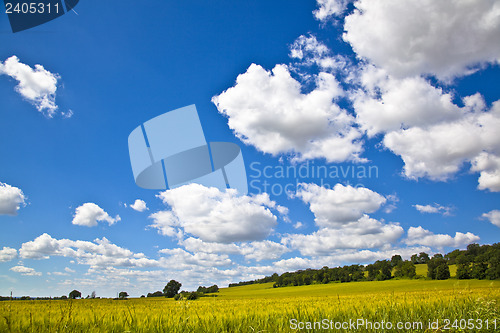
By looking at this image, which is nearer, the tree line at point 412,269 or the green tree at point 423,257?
the tree line at point 412,269

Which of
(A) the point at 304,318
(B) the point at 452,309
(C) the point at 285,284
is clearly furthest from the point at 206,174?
(C) the point at 285,284

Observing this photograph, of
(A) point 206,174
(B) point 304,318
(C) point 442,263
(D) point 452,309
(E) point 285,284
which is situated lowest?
(E) point 285,284

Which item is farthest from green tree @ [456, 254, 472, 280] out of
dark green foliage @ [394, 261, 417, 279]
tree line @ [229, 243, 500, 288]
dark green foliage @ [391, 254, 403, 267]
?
dark green foliage @ [391, 254, 403, 267]

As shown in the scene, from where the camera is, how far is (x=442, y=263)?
98.4 meters

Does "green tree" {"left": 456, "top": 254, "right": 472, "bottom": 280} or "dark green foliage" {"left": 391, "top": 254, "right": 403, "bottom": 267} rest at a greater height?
"green tree" {"left": 456, "top": 254, "right": 472, "bottom": 280}

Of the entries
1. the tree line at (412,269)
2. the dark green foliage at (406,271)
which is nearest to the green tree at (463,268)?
→ the tree line at (412,269)

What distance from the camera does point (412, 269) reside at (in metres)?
110

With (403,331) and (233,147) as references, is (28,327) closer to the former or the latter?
(403,331)

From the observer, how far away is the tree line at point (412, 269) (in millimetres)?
88875

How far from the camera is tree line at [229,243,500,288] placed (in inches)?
3499

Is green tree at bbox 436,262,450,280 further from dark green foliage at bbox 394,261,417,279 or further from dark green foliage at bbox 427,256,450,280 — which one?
dark green foliage at bbox 394,261,417,279

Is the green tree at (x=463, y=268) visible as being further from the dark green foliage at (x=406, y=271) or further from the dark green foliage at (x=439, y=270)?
the dark green foliage at (x=406, y=271)

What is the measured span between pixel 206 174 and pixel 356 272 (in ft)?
410

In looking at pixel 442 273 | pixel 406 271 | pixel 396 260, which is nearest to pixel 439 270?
pixel 442 273
